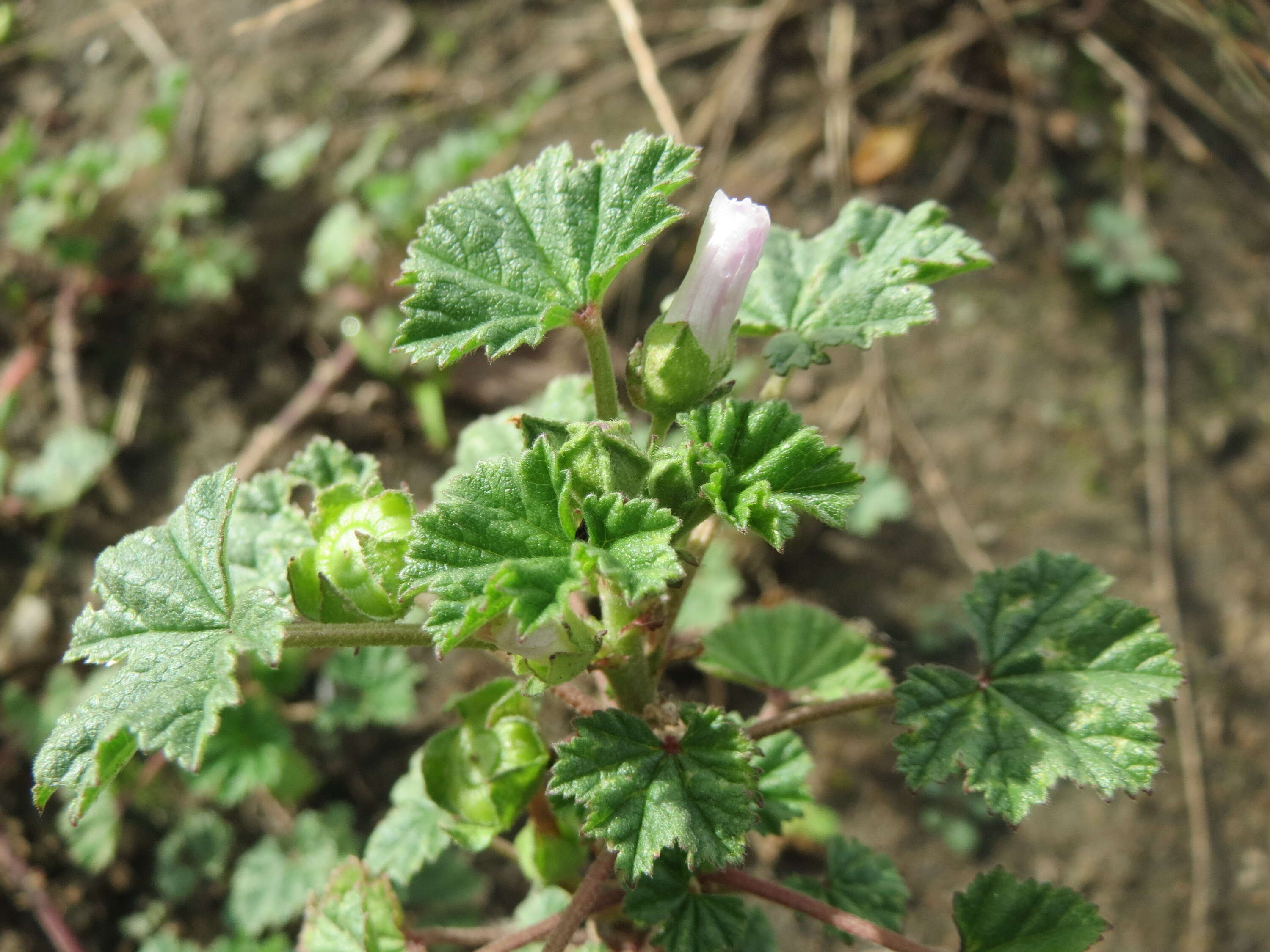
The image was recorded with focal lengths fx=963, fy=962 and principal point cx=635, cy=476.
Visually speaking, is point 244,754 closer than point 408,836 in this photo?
No

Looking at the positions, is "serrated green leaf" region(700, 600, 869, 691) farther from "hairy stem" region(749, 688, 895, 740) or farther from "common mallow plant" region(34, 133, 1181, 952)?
"hairy stem" region(749, 688, 895, 740)

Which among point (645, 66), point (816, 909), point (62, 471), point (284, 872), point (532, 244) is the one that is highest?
point (532, 244)

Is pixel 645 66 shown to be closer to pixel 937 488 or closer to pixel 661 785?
pixel 937 488

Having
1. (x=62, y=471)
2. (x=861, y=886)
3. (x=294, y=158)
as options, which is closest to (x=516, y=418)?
(x=861, y=886)

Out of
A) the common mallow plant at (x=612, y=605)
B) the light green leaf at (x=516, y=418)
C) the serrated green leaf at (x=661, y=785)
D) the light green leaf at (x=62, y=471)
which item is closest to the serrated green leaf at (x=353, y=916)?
the common mallow plant at (x=612, y=605)

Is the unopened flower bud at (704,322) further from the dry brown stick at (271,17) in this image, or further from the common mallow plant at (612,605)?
the dry brown stick at (271,17)

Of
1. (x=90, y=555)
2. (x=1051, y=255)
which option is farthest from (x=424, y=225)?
(x=1051, y=255)

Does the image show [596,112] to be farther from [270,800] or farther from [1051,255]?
[270,800]
